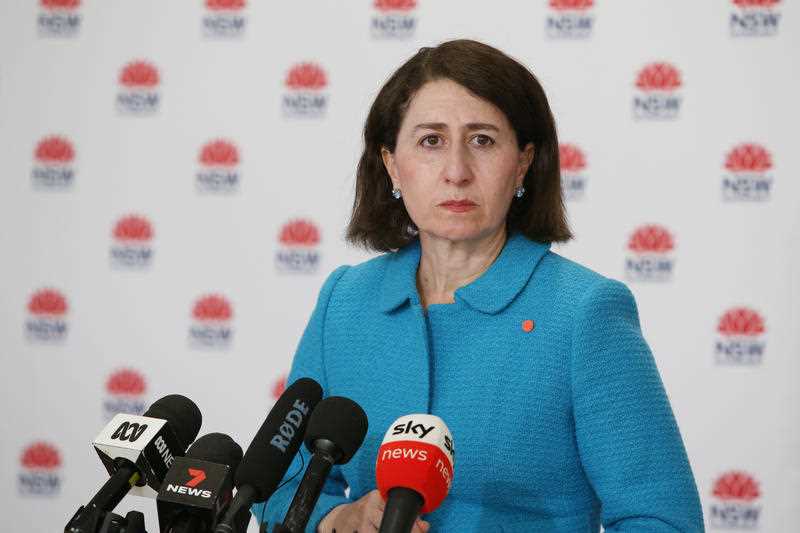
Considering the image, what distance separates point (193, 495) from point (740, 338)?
93.7 inches

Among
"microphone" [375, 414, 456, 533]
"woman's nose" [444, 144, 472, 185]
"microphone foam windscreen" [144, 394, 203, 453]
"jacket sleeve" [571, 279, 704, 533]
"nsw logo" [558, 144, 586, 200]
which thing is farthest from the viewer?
"nsw logo" [558, 144, 586, 200]

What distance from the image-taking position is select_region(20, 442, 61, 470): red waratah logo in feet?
11.2

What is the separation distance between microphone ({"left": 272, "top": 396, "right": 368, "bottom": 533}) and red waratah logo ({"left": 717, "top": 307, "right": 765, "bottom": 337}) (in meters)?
2.17

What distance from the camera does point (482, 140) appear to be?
1504 millimetres

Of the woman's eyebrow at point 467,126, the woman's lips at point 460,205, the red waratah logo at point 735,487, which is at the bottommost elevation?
the red waratah logo at point 735,487

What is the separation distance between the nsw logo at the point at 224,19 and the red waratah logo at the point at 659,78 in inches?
54.1

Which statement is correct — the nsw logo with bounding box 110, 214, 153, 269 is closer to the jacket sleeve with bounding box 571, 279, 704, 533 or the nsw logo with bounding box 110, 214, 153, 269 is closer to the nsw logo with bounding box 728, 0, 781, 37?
the nsw logo with bounding box 728, 0, 781, 37

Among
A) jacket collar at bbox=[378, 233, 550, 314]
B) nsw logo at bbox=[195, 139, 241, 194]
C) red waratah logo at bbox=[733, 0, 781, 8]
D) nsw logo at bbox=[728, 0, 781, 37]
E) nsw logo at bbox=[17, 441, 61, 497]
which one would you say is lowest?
nsw logo at bbox=[17, 441, 61, 497]

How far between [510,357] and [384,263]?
1.21 feet

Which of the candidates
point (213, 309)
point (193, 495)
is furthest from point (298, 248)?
point (193, 495)

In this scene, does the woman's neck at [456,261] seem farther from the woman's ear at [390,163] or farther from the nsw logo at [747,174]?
the nsw logo at [747,174]

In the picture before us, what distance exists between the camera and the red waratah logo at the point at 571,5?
10.0 feet

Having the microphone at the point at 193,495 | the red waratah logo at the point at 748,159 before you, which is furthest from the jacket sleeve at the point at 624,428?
the red waratah logo at the point at 748,159

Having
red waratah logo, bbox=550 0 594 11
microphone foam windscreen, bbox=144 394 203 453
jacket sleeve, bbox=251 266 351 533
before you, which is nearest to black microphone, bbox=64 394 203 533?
microphone foam windscreen, bbox=144 394 203 453
